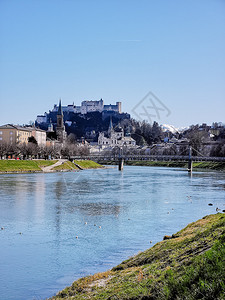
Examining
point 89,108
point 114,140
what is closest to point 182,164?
point 114,140

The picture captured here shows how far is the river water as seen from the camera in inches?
523

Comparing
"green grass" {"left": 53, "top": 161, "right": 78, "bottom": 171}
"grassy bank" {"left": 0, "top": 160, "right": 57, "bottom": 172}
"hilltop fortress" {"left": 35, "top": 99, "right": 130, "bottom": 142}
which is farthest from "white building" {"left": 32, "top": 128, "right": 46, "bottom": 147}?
"hilltop fortress" {"left": 35, "top": 99, "right": 130, "bottom": 142}

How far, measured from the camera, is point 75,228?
2041cm

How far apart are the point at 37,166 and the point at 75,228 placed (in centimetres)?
5065

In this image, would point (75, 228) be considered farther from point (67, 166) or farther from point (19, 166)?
point (67, 166)

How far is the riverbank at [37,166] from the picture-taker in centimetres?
6300

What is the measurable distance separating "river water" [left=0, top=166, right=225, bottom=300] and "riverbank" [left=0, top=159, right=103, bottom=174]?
1019 inches

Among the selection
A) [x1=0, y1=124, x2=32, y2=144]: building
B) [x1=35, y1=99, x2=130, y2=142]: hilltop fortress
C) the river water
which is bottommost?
the river water

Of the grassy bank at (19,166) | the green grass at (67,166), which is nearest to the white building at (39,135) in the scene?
the green grass at (67,166)

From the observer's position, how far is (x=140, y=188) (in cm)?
4128

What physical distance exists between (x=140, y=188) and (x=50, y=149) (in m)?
51.7

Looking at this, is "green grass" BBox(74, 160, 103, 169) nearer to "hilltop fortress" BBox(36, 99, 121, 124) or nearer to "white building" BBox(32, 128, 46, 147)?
"white building" BBox(32, 128, 46, 147)

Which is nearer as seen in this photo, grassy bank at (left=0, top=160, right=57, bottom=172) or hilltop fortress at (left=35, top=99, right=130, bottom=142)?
grassy bank at (left=0, top=160, right=57, bottom=172)

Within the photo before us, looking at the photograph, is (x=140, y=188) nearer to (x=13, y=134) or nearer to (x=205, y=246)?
(x=205, y=246)
